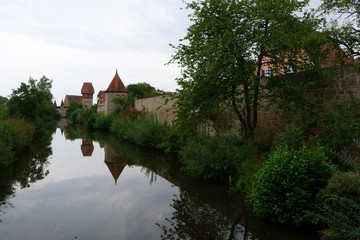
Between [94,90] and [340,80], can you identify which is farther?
[94,90]

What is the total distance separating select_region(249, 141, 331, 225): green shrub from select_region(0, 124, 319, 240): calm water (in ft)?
0.89

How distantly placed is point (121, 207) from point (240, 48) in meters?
5.43

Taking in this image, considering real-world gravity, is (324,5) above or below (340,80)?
above

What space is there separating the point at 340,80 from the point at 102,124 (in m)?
25.2

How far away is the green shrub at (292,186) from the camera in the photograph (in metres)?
4.52

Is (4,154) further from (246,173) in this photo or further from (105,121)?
(105,121)

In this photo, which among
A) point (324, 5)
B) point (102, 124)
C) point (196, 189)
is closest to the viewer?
point (196, 189)

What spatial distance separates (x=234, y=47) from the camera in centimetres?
779

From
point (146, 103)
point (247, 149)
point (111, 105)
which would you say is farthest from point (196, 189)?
point (111, 105)

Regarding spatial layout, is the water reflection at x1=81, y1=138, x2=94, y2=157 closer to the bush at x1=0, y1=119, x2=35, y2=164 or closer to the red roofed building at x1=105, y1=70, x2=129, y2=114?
the bush at x1=0, y1=119, x2=35, y2=164

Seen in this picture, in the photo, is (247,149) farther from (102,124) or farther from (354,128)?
(102,124)

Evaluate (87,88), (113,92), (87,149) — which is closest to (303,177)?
(87,149)

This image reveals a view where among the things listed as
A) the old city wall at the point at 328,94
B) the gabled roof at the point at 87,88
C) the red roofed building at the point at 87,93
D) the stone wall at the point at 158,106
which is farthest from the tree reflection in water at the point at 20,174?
the gabled roof at the point at 87,88

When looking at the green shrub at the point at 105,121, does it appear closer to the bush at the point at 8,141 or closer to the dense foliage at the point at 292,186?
the bush at the point at 8,141
